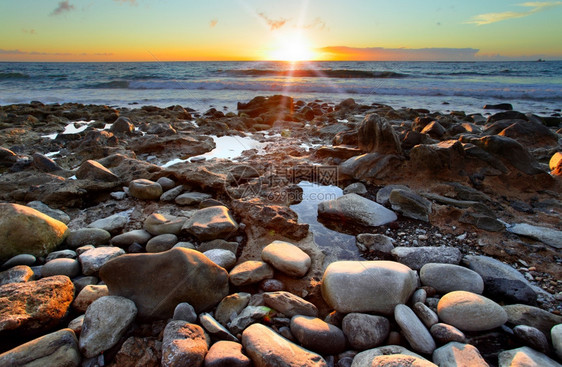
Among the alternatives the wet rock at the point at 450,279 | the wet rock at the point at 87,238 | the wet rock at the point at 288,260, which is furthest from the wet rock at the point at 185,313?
the wet rock at the point at 450,279

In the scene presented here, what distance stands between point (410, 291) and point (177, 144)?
16.6ft

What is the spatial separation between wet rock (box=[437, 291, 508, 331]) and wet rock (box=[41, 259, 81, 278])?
8.90 ft

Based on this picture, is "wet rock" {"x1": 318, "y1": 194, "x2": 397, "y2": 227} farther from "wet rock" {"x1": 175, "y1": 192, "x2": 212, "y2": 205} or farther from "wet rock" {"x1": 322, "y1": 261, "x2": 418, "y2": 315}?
"wet rock" {"x1": 175, "y1": 192, "x2": 212, "y2": 205}

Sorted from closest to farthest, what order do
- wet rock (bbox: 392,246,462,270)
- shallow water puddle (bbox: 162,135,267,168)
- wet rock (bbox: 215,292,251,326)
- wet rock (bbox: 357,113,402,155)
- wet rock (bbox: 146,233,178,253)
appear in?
wet rock (bbox: 215,292,251,326) → wet rock (bbox: 392,246,462,270) → wet rock (bbox: 146,233,178,253) → wet rock (bbox: 357,113,402,155) → shallow water puddle (bbox: 162,135,267,168)

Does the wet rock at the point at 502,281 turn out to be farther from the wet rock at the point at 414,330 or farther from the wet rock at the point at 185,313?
the wet rock at the point at 185,313

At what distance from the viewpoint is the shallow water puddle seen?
5373 mm

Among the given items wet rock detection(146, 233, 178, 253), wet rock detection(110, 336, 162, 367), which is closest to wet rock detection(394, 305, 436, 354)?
A: wet rock detection(110, 336, 162, 367)

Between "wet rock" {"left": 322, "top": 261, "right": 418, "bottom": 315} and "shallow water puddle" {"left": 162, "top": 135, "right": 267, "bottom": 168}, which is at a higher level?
"shallow water puddle" {"left": 162, "top": 135, "right": 267, "bottom": 168}

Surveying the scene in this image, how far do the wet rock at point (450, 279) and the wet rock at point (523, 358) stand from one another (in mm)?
514

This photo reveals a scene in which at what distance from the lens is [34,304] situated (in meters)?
1.83

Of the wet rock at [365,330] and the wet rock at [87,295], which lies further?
the wet rock at [87,295]

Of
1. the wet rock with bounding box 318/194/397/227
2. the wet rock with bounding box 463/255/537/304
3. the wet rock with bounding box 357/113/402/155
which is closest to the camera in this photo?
the wet rock with bounding box 463/255/537/304

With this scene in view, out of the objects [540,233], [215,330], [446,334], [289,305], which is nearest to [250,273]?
[289,305]

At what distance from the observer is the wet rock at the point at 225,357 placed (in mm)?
1548
